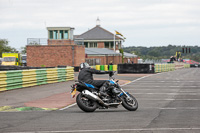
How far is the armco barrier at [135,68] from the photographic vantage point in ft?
148

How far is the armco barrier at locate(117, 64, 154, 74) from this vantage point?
45.2 m

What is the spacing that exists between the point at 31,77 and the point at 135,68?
23.2 m

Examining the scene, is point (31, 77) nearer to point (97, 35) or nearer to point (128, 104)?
point (128, 104)

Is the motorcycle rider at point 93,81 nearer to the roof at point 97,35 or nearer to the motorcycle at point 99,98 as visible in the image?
the motorcycle at point 99,98

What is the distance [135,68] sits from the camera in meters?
45.2

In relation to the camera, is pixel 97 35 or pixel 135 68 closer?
pixel 135 68

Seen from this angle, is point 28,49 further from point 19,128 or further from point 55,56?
point 19,128

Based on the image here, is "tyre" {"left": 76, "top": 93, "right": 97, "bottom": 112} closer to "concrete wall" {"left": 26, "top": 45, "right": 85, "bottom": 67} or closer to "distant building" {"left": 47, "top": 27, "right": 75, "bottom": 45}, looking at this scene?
"concrete wall" {"left": 26, "top": 45, "right": 85, "bottom": 67}

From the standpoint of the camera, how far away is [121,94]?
12055 millimetres

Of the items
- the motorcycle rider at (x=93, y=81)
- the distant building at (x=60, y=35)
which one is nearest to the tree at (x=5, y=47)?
the distant building at (x=60, y=35)

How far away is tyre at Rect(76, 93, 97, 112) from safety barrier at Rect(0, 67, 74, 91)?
360 inches

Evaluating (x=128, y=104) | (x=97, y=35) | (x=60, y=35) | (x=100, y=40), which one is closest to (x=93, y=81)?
(x=128, y=104)

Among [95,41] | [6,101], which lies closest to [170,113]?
[6,101]

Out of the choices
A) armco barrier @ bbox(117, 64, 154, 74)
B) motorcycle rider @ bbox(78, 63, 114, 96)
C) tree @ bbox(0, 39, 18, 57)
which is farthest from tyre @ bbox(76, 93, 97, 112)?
tree @ bbox(0, 39, 18, 57)
